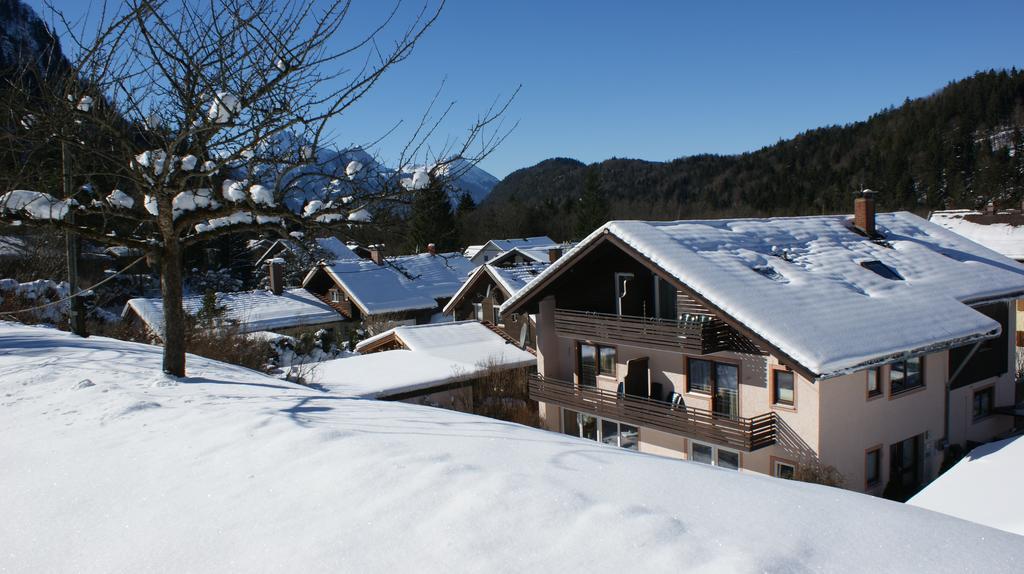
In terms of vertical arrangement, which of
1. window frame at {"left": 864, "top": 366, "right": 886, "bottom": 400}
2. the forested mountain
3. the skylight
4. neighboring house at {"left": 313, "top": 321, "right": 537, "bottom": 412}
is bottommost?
neighboring house at {"left": 313, "top": 321, "right": 537, "bottom": 412}

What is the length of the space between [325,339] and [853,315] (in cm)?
2185

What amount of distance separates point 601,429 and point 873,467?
6.74 metres

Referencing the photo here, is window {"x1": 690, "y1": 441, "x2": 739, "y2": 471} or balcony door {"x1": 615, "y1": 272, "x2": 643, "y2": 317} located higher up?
balcony door {"x1": 615, "y1": 272, "x2": 643, "y2": 317}

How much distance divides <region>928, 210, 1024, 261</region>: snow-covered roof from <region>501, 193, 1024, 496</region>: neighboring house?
1645cm

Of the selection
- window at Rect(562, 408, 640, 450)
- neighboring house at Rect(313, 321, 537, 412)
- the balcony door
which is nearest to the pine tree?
neighboring house at Rect(313, 321, 537, 412)

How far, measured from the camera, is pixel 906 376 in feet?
50.4

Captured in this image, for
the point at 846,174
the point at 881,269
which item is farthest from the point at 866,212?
the point at 846,174

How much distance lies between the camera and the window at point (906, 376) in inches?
591

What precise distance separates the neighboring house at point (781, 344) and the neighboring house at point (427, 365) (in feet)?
10.3

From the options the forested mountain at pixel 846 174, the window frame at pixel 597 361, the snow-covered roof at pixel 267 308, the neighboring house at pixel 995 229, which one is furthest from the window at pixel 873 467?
the forested mountain at pixel 846 174

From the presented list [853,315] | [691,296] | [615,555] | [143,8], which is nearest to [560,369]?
[691,296]

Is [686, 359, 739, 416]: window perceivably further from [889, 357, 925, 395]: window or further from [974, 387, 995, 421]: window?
[974, 387, 995, 421]: window

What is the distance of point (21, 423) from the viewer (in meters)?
6.24

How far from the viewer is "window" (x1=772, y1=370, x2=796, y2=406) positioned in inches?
559
